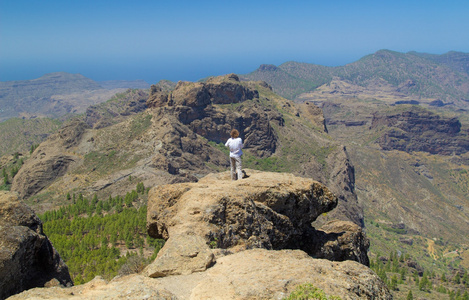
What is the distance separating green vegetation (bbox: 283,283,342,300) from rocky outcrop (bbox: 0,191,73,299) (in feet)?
35.3

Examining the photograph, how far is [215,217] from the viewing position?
15.3 meters

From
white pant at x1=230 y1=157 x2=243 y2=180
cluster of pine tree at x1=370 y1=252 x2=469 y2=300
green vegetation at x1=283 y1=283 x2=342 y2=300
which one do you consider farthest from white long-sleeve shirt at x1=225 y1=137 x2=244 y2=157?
cluster of pine tree at x1=370 y1=252 x2=469 y2=300

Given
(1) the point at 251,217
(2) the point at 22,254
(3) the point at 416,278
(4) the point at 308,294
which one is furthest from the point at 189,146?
(4) the point at 308,294

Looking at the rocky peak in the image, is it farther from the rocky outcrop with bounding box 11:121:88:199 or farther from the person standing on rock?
the person standing on rock

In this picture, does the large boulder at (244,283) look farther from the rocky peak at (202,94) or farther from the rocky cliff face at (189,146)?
the rocky peak at (202,94)

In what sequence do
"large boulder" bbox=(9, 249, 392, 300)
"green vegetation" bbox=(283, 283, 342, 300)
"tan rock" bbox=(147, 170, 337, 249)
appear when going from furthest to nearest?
"tan rock" bbox=(147, 170, 337, 249) < "large boulder" bbox=(9, 249, 392, 300) < "green vegetation" bbox=(283, 283, 342, 300)

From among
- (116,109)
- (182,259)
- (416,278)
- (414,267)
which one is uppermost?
(182,259)

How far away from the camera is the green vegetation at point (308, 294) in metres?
9.48

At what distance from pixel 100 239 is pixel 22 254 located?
28482mm

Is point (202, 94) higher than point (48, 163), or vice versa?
point (202, 94)

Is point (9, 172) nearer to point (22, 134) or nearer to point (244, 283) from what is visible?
point (244, 283)

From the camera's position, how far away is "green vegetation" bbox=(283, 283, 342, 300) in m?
9.48

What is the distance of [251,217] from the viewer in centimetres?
1627

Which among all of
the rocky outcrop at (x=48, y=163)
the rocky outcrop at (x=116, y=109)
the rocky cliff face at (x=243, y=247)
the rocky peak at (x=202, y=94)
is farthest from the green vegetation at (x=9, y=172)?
the rocky outcrop at (x=116, y=109)
